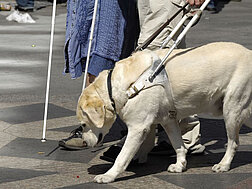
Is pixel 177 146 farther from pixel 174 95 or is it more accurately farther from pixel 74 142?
pixel 74 142

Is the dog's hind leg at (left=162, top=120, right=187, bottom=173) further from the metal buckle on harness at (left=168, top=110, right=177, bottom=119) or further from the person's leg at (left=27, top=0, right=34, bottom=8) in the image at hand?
the person's leg at (left=27, top=0, right=34, bottom=8)

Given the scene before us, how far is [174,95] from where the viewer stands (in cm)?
558

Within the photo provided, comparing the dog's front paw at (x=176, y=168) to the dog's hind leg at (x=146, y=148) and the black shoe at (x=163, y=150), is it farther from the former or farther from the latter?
the black shoe at (x=163, y=150)

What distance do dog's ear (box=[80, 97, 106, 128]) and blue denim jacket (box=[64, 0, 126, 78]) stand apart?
122 cm

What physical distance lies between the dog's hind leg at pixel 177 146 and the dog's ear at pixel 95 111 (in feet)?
2.18

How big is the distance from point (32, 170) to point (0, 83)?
4.36 m

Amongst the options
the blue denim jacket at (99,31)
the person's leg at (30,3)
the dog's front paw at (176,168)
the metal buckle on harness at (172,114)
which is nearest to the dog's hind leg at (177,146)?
the dog's front paw at (176,168)

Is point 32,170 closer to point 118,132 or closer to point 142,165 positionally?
point 142,165

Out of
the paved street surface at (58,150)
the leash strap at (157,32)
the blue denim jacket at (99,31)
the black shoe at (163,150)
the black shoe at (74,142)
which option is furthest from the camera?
the blue denim jacket at (99,31)

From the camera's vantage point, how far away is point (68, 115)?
802cm

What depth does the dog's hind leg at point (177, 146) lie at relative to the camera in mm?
5859

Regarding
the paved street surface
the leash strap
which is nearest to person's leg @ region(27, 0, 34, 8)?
the paved street surface

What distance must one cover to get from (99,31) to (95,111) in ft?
4.67

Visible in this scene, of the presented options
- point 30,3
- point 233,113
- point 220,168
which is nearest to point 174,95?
point 233,113
